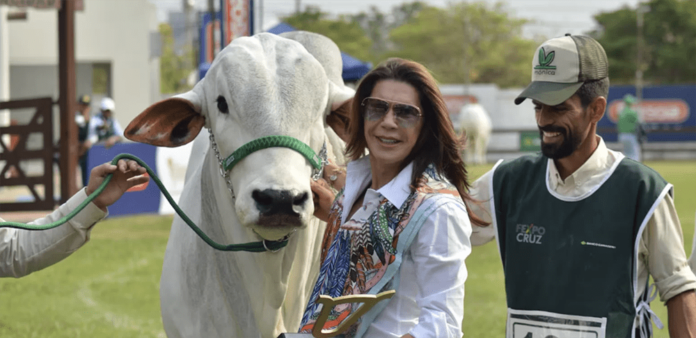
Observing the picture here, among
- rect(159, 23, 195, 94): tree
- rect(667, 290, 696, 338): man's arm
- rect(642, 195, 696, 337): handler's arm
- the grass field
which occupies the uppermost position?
rect(642, 195, 696, 337): handler's arm

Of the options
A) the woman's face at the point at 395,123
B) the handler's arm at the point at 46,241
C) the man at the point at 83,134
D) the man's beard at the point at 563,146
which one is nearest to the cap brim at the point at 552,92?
the man's beard at the point at 563,146

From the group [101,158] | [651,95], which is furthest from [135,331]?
[651,95]

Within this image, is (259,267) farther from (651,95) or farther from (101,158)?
(651,95)

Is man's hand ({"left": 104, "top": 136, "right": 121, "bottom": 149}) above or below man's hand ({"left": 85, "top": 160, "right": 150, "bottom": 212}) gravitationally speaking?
below

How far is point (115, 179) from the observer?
3359 millimetres

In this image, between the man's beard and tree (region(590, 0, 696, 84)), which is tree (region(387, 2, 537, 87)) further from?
the man's beard

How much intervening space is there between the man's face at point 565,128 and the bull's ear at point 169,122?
133 centimetres

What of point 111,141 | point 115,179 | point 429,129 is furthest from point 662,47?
point 429,129

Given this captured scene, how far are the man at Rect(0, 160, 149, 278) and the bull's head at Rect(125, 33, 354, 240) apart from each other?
0.23 m

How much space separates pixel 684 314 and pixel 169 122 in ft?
6.60

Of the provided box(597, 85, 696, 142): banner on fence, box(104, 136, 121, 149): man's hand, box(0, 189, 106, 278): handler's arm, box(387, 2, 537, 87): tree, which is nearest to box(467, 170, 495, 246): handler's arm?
box(0, 189, 106, 278): handler's arm

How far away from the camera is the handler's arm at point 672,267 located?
312 centimetres

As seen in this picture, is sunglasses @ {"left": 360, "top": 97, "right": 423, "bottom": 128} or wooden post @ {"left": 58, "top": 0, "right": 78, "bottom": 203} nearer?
sunglasses @ {"left": 360, "top": 97, "right": 423, "bottom": 128}

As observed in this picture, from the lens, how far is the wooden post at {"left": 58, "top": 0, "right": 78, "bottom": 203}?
45.8ft
